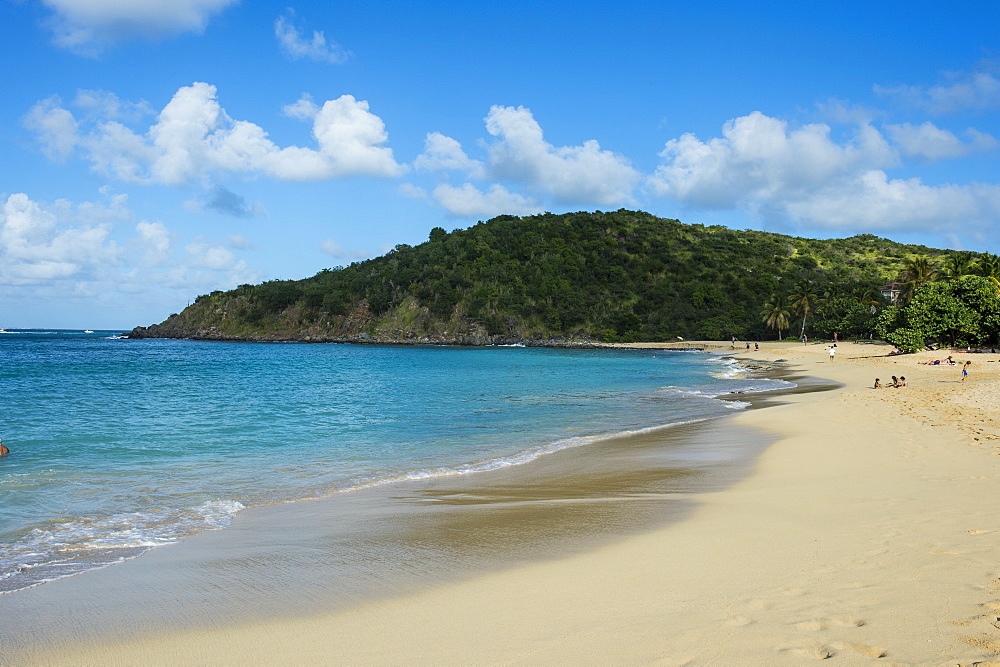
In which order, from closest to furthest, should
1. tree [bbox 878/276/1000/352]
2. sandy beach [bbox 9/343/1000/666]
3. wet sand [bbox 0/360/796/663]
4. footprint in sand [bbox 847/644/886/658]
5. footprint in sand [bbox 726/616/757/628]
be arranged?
1. footprint in sand [bbox 847/644/886/658]
2. sandy beach [bbox 9/343/1000/666]
3. footprint in sand [bbox 726/616/757/628]
4. wet sand [bbox 0/360/796/663]
5. tree [bbox 878/276/1000/352]

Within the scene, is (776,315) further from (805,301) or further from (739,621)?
(739,621)

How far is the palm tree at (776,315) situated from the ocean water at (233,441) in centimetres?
6381

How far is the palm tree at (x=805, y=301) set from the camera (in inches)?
3594

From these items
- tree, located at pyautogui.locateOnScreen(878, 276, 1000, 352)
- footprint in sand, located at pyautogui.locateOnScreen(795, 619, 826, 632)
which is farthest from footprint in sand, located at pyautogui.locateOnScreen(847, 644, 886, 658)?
tree, located at pyautogui.locateOnScreen(878, 276, 1000, 352)

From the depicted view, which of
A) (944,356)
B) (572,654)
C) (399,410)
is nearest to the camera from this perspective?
(572,654)

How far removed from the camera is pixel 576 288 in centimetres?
12025

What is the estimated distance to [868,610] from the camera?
429cm

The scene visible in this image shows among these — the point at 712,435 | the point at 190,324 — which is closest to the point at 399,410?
the point at 712,435

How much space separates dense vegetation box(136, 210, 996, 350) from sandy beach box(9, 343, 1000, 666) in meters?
87.3

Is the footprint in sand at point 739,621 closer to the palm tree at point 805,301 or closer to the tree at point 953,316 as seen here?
the tree at point 953,316

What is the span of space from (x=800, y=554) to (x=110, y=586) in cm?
656

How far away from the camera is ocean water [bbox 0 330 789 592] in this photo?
8.30m

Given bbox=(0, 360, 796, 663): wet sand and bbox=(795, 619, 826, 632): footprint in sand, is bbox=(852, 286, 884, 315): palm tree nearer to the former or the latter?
bbox=(0, 360, 796, 663): wet sand

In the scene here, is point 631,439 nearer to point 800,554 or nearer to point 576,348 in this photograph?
point 800,554
